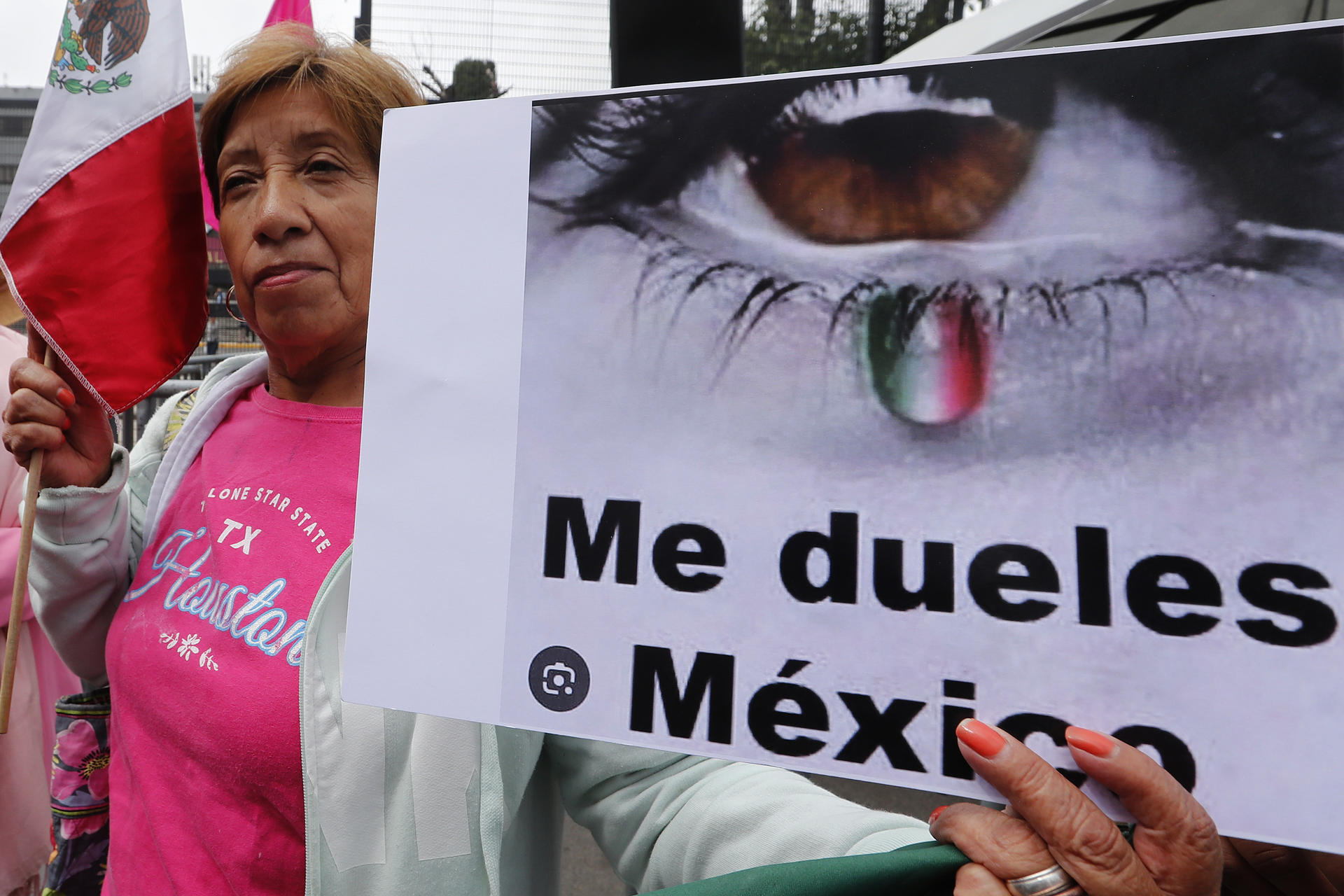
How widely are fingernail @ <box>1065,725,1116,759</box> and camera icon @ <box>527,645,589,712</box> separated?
36 centimetres

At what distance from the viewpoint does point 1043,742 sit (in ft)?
1.96

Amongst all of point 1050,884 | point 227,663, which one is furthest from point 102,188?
point 1050,884

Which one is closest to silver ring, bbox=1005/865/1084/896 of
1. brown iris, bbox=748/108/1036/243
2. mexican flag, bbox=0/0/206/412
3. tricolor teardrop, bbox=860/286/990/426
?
tricolor teardrop, bbox=860/286/990/426

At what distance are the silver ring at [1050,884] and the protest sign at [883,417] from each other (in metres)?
0.08

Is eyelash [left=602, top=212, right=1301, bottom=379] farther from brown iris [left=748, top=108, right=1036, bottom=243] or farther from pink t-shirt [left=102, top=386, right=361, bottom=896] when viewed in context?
pink t-shirt [left=102, top=386, right=361, bottom=896]

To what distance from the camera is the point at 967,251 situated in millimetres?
628

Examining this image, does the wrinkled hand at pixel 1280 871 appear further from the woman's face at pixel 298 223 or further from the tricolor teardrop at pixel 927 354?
the woman's face at pixel 298 223

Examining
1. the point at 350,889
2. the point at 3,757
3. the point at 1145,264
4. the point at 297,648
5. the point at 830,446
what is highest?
the point at 1145,264

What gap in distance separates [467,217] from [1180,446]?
589 millimetres

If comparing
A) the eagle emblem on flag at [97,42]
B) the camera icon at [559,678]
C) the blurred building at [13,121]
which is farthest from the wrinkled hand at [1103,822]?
the blurred building at [13,121]

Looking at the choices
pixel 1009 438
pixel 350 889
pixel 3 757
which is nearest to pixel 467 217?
pixel 1009 438

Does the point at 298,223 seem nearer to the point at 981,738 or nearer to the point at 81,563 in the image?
the point at 81,563

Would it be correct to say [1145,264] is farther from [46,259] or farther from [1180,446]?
[46,259]

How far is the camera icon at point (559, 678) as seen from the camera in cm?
70
